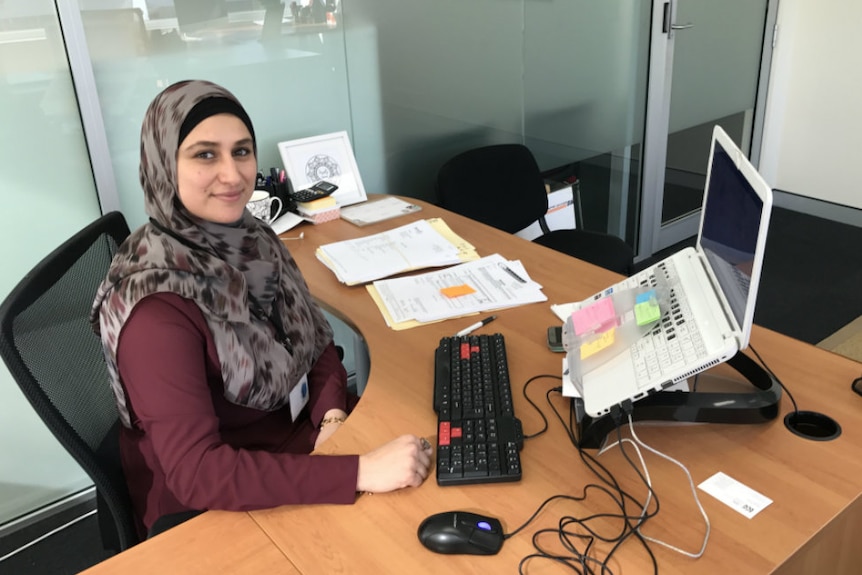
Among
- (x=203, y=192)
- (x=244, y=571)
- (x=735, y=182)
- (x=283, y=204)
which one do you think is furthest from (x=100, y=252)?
(x=735, y=182)

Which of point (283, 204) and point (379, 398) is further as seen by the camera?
point (283, 204)

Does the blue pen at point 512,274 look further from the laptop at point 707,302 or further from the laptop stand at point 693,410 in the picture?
the laptop stand at point 693,410

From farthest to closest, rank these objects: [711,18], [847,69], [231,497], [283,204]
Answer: [847,69], [711,18], [283,204], [231,497]

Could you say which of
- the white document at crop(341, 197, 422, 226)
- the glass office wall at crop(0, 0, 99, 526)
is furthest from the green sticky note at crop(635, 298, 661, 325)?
the glass office wall at crop(0, 0, 99, 526)

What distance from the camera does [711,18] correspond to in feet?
11.8

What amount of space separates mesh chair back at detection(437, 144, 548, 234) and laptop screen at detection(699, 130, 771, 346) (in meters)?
1.27

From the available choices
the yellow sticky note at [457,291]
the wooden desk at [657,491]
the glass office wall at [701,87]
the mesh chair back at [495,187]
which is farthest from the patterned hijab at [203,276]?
the glass office wall at [701,87]

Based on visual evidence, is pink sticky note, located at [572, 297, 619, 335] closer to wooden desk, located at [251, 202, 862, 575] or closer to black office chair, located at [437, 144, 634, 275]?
wooden desk, located at [251, 202, 862, 575]

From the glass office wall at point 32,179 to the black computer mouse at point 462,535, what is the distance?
1590 mm

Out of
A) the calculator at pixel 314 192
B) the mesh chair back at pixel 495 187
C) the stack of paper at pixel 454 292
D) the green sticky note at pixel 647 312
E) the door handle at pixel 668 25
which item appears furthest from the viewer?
the door handle at pixel 668 25

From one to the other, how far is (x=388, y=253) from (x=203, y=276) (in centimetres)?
80

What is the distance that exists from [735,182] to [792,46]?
352 centimetres

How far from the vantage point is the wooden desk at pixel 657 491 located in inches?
38.4

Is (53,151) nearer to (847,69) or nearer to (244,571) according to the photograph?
(244,571)
